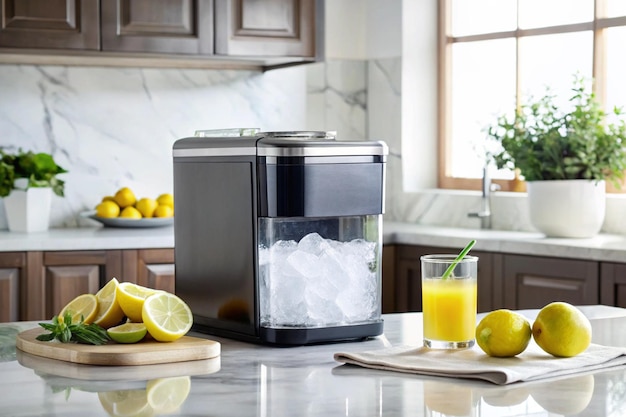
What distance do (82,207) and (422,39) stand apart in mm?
1606

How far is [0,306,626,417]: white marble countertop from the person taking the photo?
1.31m

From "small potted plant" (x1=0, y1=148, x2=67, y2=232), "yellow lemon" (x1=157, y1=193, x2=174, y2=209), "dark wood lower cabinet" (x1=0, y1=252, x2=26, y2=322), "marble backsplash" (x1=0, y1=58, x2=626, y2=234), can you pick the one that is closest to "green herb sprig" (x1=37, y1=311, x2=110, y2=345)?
"dark wood lower cabinet" (x1=0, y1=252, x2=26, y2=322)

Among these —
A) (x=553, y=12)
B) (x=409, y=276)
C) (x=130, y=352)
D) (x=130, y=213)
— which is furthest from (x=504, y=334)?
(x=553, y=12)

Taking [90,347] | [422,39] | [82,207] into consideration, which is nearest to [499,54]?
[422,39]

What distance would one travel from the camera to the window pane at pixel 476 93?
432 cm

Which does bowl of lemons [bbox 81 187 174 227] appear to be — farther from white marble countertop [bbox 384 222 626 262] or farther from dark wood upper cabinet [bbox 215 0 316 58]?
white marble countertop [bbox 384 222 626 262]

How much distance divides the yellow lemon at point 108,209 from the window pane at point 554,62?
160 centimetres

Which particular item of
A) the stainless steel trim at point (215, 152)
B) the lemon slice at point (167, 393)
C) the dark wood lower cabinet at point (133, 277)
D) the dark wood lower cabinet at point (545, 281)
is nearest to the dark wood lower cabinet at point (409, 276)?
the dark wood lower cabinet at point (133, 277)

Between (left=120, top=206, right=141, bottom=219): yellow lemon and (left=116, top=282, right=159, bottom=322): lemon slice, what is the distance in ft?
7.63

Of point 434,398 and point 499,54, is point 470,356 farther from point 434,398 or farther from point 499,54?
point 499,54

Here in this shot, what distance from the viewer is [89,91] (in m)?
4.23

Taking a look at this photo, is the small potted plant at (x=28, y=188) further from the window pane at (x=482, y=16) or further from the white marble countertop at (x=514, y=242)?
the window pane at (x=482, y=16)

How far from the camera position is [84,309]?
176 centimetres

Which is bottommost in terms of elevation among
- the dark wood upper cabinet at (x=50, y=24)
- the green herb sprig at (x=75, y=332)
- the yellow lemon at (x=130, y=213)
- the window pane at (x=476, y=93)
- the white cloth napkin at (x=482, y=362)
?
the white cloth napkin at (x=482, y=362)
